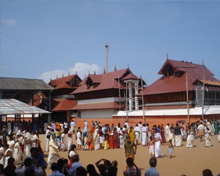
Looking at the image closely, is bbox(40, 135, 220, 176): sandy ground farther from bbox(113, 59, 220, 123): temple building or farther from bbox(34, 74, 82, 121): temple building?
bbox(34, 74, 82, 121): temple building

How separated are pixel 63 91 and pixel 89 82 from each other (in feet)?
18.3

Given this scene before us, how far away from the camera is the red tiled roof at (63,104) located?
3747 cm

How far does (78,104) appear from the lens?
3775 centimetres

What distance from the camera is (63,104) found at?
125 feet

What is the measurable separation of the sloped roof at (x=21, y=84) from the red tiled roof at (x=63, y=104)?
390cm

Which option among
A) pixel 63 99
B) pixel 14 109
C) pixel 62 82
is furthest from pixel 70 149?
pixel 62 82

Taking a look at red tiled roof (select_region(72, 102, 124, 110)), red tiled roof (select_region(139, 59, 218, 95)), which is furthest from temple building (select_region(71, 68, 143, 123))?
red tiled roof (select_region(139, 59, 218, 95))

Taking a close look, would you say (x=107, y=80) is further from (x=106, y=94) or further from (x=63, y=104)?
(x=63, y=104)

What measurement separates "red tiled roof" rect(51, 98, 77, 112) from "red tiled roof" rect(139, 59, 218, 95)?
46.0ft

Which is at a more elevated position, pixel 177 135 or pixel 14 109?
pixel 14 109

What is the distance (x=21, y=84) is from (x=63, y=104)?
711 centimetres

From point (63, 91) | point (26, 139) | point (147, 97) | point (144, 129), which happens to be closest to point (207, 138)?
point (144, 129)

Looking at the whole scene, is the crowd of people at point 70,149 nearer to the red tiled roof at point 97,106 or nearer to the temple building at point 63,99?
the red tiled roof at point 97,106

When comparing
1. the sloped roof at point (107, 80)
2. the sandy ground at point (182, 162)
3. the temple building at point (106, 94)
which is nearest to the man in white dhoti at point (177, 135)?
the sandy ground at point (182, 162)
